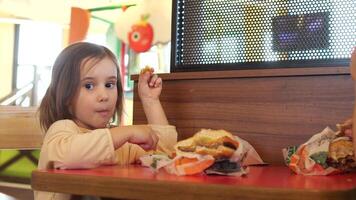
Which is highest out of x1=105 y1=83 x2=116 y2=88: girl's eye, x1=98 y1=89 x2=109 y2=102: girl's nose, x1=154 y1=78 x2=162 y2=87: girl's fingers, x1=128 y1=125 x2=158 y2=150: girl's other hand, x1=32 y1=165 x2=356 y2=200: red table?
x1=154 y1=78 x2=162 y2=87: girl's fingers

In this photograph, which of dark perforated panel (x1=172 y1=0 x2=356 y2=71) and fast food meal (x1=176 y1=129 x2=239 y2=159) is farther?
dark perforated panel (x1=172 y1=0 x2=356 y2=71)

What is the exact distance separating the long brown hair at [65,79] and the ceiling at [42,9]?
3266 mm

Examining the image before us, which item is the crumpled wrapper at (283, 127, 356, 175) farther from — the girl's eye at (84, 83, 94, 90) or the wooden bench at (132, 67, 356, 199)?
the girl's eye at (84, 83, 94, 90)

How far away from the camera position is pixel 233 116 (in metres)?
1.00

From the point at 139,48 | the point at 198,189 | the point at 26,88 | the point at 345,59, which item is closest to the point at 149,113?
the point at 345,59

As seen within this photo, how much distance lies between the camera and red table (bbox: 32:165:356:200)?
1.68 feet

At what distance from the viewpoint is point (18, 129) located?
1506mm

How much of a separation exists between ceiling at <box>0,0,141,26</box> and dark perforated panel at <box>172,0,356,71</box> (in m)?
3.30

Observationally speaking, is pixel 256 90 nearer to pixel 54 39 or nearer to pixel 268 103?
pixel 268 103

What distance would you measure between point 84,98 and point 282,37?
0.47m

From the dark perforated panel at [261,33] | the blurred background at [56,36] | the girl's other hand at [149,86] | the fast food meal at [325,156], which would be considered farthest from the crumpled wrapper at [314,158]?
the blurred background at [56,36]

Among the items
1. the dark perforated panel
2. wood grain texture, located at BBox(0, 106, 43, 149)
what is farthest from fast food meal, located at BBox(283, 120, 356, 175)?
wood grain texture, located at BBox(0, 106, 43, 149)

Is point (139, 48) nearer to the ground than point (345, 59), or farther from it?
farther from it

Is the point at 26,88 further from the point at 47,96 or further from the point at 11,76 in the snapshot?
the point at 47,96
